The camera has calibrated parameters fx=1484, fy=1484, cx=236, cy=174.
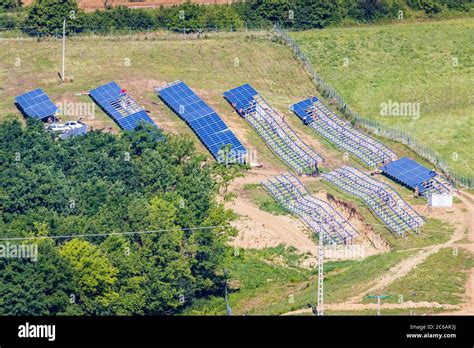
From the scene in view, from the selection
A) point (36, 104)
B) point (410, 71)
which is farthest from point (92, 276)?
point (410, 71)

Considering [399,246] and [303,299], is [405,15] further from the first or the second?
[303,299]

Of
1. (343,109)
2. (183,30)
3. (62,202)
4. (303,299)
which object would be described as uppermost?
(183,30)

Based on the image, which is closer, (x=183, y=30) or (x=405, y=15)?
(x=183, y=30)

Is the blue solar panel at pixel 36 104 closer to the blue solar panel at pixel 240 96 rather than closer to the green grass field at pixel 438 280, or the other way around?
the blue solar panel at pixel 240 96

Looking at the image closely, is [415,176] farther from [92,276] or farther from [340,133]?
[92,276]

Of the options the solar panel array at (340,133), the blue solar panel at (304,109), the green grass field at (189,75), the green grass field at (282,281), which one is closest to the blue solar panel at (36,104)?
the green grass field at (189,75)
